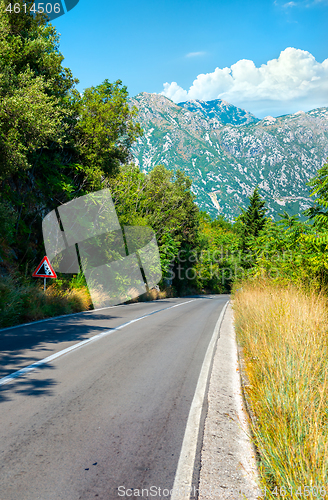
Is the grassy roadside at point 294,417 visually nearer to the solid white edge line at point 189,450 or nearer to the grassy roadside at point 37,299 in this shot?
the solid white edge line at point 189,450

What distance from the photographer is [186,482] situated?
2645mm

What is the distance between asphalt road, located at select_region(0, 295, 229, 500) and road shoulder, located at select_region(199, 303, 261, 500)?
9.6 inches

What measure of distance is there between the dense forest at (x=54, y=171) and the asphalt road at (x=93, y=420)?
4569 mm

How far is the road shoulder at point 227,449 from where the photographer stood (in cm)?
257

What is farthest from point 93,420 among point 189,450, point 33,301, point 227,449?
point 33,301

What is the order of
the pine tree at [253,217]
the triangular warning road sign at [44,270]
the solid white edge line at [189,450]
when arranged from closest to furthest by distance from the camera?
the solid white edge line at [189,450] < the triangular warning road sign at [44,270] < the pine tree at [253,217]

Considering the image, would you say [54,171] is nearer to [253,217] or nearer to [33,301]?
[33,301]

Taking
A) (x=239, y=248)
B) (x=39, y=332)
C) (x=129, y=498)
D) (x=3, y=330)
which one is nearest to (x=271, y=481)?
(x=129, y=498)

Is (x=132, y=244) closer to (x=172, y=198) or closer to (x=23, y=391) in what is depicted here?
(x=172, y=198)

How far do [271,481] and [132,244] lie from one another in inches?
942

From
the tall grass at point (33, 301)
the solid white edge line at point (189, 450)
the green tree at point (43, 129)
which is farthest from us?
the green tree at point (43, 129)

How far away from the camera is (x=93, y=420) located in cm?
360

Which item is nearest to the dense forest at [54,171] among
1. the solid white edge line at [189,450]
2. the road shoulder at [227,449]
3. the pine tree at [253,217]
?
the road shoulder at [227,449]

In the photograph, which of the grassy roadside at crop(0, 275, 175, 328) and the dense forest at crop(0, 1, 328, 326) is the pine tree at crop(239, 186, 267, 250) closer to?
the dense forest at crop(0, 1, 328, 326)
